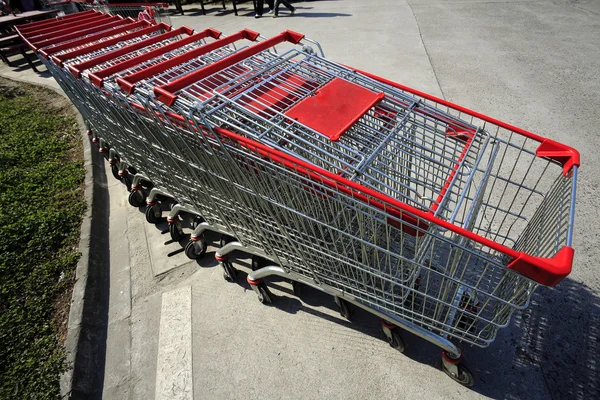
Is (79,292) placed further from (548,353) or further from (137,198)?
(548,353)

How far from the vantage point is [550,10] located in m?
8.07

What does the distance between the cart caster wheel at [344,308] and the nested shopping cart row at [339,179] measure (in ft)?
0.08

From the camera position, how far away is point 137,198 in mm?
3736

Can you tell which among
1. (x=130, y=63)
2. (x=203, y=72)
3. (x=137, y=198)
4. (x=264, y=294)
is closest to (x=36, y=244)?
(x=137, y=198)

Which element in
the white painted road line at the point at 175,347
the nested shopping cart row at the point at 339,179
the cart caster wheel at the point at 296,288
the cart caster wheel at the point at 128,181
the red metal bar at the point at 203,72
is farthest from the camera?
the cart caster wheel at the point at 128,181

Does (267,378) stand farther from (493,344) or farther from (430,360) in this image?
(493,344)

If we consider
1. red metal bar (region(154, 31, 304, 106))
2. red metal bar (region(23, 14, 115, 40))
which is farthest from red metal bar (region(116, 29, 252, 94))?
red metal bar (region(23, 14, 115, 40))

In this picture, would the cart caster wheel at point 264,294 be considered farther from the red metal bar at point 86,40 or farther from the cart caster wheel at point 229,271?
the red metal bar at point 86,40

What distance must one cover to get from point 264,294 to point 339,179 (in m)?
1.37

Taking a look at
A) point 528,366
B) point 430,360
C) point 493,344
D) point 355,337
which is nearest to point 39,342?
point 355,337

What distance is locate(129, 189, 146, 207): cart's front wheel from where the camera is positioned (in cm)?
370

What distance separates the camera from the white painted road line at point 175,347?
2.21m

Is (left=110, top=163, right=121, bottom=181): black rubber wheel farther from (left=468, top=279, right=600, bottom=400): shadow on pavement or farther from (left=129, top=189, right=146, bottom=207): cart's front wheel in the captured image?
(left=468, top=279, right=600, bottom=400): shadow on pavement

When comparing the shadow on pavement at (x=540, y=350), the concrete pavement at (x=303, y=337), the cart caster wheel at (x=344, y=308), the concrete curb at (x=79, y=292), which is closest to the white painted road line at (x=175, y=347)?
the concrete pavement at (x=303, y=337)
